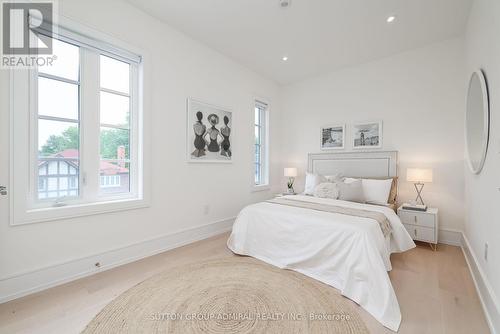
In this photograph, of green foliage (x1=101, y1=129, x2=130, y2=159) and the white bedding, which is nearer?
the white bedding

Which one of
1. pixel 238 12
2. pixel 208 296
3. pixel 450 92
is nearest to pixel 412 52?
pixel 450 92

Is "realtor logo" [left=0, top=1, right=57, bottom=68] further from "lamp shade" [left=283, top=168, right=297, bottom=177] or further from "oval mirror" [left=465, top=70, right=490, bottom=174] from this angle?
"oval mirror" [left=465, top=70, right=490, bottom=174]

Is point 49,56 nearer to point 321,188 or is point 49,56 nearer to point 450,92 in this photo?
point 321,188

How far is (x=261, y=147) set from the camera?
183 inches

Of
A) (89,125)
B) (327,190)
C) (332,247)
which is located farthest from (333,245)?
(89,125)

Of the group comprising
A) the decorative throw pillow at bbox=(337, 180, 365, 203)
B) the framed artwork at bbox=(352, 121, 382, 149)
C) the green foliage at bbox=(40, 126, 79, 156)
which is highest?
the framed artwork at bbox=(352, 121, 382, 149)

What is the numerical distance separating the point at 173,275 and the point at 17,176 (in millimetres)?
1580

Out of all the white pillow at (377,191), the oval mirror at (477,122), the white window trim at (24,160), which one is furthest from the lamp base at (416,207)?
the white window trim at (24,160)

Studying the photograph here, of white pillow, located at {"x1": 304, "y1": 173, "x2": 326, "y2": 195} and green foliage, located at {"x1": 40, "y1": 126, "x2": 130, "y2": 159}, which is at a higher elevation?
green foliage, located at {"x1": 40, "y1": 126, "x2": 130, "y2": 159}

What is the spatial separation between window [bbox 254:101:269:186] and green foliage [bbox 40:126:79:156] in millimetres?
3065

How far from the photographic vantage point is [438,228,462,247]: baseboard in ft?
9.87

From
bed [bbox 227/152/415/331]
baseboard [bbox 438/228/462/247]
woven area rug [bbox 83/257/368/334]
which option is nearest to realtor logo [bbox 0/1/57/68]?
woven area rug [bbox 83/257/368/334]

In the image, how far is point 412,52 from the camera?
3348 millimetres

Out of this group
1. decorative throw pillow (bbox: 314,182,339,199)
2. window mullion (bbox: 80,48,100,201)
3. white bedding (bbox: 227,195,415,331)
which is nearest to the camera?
white bedding (bbox: 227,195,415,331)
